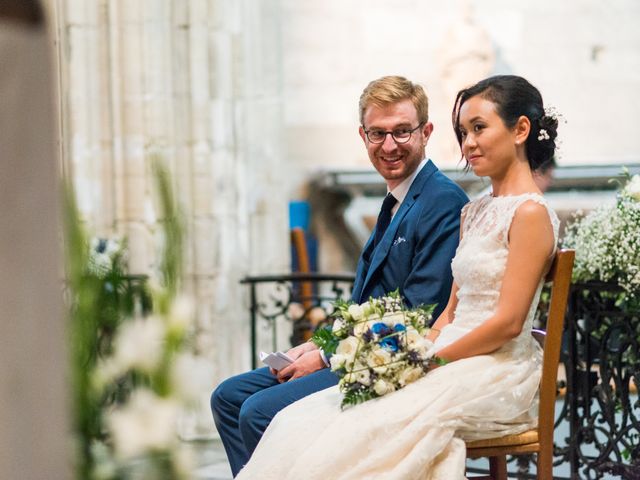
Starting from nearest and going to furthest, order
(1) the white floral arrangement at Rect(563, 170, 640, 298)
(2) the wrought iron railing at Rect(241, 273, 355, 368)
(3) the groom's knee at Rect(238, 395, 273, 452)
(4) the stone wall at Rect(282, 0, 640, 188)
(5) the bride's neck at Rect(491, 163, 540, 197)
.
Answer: (5) the bride's neck at Rect(491, 163, 540, 197) < (3) the groom's knee at Rect(238, 395, 273, 452) < (1) the white floral arrangement at Rect(563, 170, 640, 298) < (2) the wrought iron railing at Rect(241, 273, 355, 368) < (4) the stone wall at Rect(282, 0, 640, 188)

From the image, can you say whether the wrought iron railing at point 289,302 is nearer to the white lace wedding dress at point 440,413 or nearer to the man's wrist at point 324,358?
the man's wrist at point 324,358

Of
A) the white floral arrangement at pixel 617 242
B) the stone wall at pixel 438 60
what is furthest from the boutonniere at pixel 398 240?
the stone wall at pixel 438 60

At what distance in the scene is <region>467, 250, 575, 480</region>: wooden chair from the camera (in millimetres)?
2965

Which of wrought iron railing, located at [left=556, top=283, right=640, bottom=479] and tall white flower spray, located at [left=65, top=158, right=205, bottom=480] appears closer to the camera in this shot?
tall white flower spray, located at [left=65, top=158, right=205, bottom=480]

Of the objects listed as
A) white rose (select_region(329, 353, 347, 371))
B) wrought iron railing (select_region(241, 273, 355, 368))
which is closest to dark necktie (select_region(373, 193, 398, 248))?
white rose (select_region(329, 353, 347, 371))

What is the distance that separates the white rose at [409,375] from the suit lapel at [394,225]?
23.7 inches

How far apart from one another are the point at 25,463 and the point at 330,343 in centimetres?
259

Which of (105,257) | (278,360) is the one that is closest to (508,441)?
(278,360)

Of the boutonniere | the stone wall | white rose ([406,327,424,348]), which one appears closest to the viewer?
white rose ([406,327,424,348])

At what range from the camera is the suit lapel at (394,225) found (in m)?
3.50

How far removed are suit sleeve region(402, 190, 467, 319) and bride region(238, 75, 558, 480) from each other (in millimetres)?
90

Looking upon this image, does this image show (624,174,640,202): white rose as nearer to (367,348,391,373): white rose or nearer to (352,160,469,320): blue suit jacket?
(352,160,469,320): blue suit jacket

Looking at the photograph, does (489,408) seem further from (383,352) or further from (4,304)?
(4,304)

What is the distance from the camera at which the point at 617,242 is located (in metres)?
4.05
